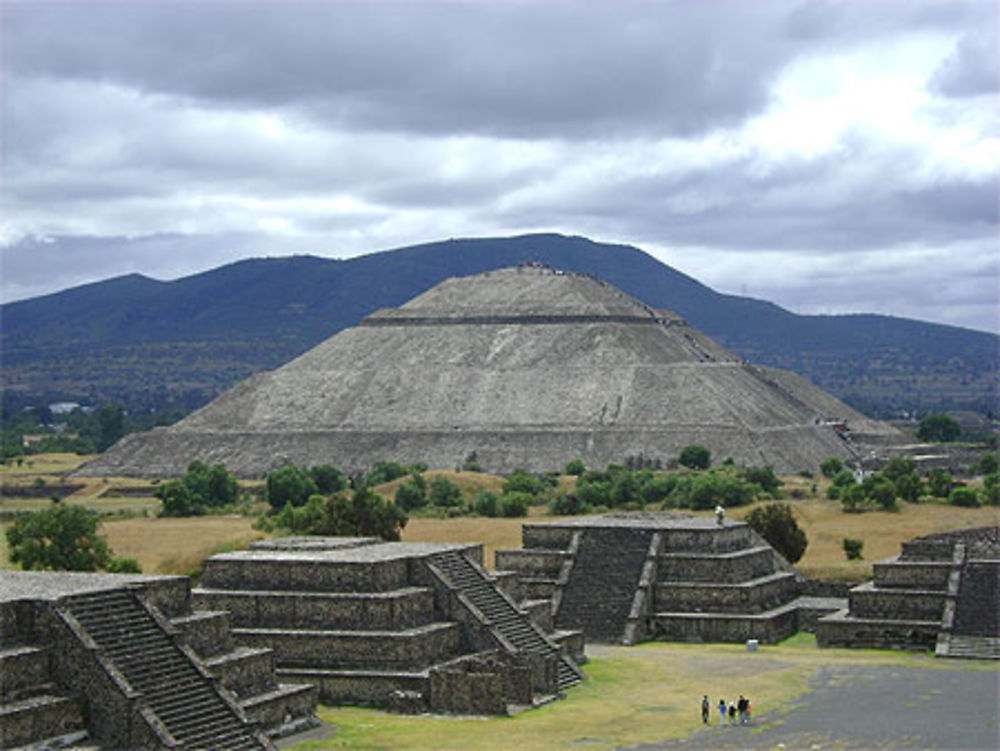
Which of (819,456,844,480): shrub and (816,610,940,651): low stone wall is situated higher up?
(819,456,844,480): shrub

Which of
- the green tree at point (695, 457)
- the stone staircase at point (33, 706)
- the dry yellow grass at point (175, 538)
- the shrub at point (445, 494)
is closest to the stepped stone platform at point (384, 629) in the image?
the stone staircase at point (33, 706)

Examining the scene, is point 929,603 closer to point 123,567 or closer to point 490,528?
point 123,567

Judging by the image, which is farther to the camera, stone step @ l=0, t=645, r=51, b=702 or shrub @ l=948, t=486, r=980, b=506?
shrub @ l=948, t=486, r=980, b=506

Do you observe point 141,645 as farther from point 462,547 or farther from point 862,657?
point 862,657

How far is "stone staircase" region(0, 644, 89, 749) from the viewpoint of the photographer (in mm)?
31609

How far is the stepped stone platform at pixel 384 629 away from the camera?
133ft

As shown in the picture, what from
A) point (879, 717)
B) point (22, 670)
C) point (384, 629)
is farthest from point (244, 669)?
point (879, 717)

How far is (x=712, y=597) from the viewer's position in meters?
54.0

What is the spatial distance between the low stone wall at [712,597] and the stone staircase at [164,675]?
22.6 metres

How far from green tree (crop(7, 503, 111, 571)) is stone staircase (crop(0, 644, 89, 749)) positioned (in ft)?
77.8

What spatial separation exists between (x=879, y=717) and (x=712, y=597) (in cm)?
1481

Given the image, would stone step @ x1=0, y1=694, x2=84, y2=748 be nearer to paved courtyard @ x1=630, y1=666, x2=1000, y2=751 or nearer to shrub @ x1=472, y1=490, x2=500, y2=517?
paved courtyard @ x1=630, y1=666, x2=1000, y2=751

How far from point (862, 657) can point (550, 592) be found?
396 inches

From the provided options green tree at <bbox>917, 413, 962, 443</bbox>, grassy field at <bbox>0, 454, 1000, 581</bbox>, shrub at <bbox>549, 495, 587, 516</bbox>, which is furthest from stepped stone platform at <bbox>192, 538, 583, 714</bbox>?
green tree at <bbox>917, 413, 962, 443</bbox>
